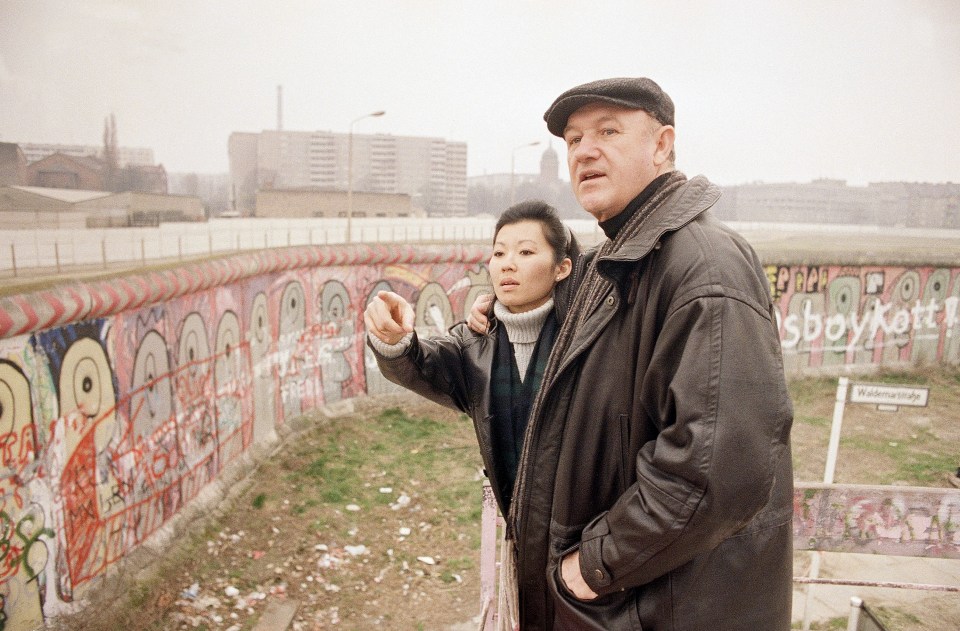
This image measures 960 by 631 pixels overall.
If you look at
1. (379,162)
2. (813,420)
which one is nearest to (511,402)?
(813,420)

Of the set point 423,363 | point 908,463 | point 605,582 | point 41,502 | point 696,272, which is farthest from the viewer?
point 908,463

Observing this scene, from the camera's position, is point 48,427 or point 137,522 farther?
point 137,522

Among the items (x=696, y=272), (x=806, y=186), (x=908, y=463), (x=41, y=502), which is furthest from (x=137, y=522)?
(x=806, y=186)

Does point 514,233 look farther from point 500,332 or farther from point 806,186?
point 806,186

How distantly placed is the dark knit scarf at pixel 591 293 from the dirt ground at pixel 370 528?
349 cm

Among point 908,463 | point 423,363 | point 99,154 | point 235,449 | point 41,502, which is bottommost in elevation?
point 908,463

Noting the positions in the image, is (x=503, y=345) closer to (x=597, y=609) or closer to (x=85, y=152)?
(x=597, y=609)

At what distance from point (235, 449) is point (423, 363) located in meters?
5.16

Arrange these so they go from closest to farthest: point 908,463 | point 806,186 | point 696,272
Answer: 1. point 696,272
2. point 908,463
3. point 806,186

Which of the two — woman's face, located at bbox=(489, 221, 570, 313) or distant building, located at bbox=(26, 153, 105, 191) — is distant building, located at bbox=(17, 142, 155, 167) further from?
woman's face, located at bbox=(489, 221, 570, 313)

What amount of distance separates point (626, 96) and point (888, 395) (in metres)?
3.32

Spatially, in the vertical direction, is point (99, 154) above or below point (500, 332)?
above

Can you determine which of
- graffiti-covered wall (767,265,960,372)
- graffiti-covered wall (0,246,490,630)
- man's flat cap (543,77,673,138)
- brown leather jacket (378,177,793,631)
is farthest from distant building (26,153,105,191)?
graffiti-covered wall (767,265,960,372)

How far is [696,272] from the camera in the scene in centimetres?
148
